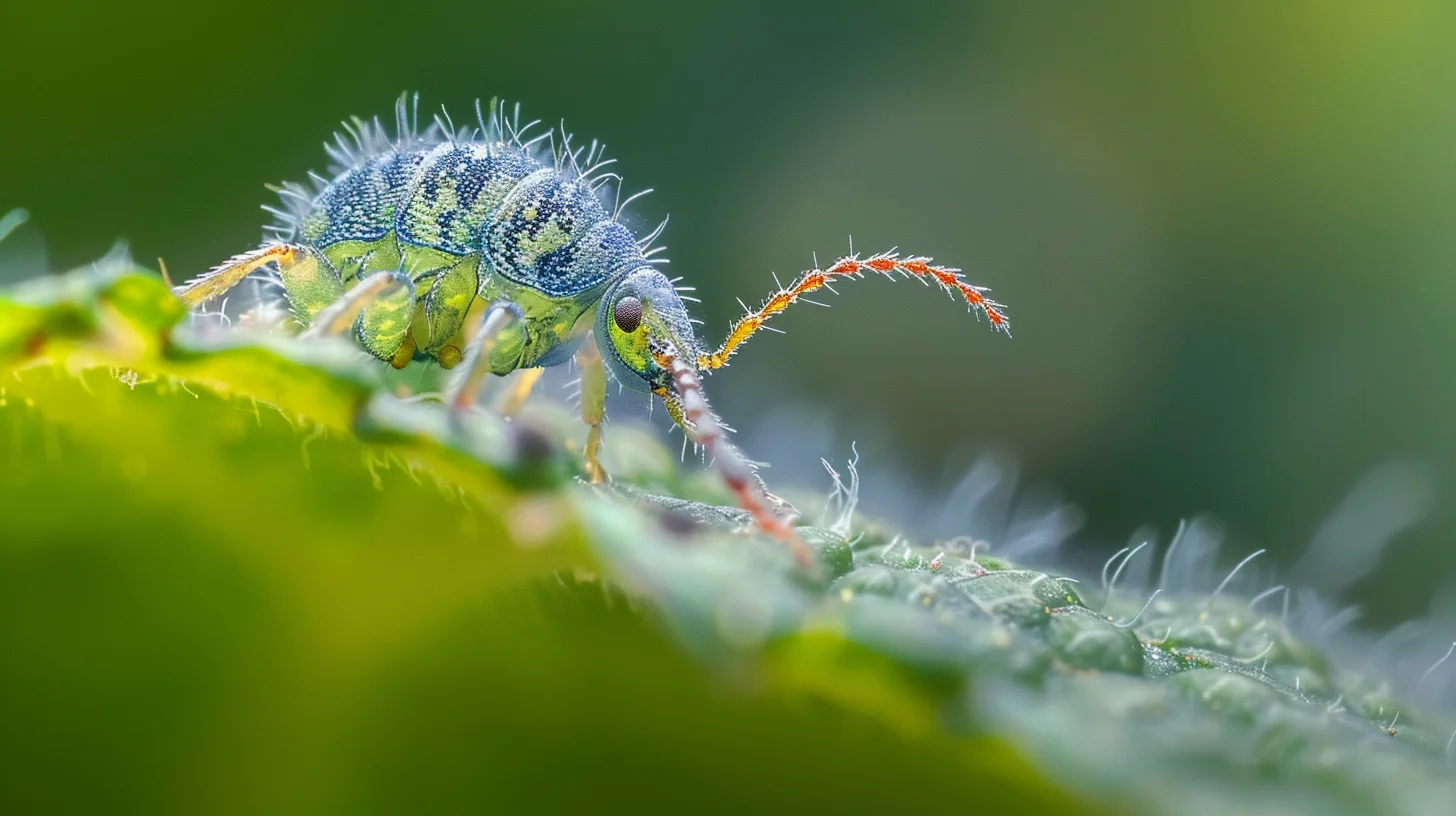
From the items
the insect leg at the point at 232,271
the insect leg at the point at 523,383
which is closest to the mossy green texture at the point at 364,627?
the insect leg at the point at 232,271

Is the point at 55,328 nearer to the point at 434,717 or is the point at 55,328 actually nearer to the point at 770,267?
the point at 434,717

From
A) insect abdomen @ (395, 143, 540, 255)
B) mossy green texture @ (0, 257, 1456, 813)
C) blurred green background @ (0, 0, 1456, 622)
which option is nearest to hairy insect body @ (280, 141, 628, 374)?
insect abdomen @ (395, 143, 540, 255)

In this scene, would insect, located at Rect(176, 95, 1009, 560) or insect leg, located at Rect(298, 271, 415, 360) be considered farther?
insect, located at Rect(176, 95, 1009, 560)

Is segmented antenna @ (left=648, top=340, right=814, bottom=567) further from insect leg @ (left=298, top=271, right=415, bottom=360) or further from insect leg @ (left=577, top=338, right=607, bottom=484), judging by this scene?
insect leg @ (left=298, top=271, right=415, bottom=360)

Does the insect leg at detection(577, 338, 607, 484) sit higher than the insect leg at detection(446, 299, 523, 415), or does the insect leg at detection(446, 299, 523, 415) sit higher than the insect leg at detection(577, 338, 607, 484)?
the insect leg at detection(577, 338, 607, 484)

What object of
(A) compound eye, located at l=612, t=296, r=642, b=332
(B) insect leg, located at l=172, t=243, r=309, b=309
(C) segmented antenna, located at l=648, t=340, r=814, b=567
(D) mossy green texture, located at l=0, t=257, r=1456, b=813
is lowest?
(D) mossy green texture, located at l=0, t=257, r=1456, b=813

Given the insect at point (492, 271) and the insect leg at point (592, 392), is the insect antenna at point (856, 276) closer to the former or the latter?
the insect at point (492, 271)

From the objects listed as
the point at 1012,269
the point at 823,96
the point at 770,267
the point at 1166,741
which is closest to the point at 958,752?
the point at 1166,741
